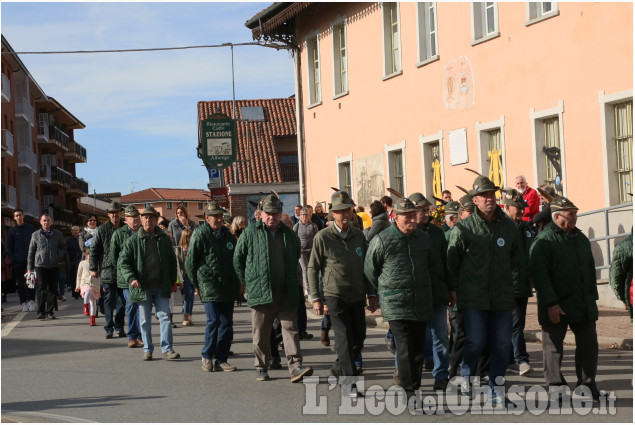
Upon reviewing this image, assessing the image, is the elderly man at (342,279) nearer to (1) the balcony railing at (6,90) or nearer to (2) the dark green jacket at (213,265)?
(2) the dark green jacket at (213,265)

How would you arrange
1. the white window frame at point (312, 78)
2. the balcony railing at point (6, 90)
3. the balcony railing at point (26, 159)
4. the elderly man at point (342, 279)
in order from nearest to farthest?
the elderly man at point (342, 279), the white window frame at point (312, 78), the balcony railing at point (6, 90), the balcony railing at point (26, 159)

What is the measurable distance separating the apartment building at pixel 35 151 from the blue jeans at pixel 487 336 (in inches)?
2302

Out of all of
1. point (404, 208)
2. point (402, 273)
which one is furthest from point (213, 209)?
point (402, 273)

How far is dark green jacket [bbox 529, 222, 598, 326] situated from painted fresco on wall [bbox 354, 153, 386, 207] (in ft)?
61.2

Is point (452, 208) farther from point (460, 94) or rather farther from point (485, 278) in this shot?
point (460, 94)

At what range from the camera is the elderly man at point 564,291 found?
32.3 ft

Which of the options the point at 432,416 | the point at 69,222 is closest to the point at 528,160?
the point at 432,416

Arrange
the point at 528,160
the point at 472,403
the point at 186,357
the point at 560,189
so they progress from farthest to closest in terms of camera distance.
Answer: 1. the point at 528,160
2. the point at 560,189
3. the point at 186,357
4. the point at 472,403

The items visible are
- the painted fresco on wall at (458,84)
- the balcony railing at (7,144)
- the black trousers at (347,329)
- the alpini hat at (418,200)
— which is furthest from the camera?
the balcony railing at (7,144)

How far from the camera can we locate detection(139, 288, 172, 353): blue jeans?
1376 cm

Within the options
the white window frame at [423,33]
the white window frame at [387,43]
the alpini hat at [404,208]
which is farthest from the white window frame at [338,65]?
the alpini hat at [404,208]

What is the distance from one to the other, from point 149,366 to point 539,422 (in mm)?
5590

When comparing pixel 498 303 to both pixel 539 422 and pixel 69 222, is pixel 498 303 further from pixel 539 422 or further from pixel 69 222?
pixel 69 222

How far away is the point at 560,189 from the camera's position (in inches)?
796
